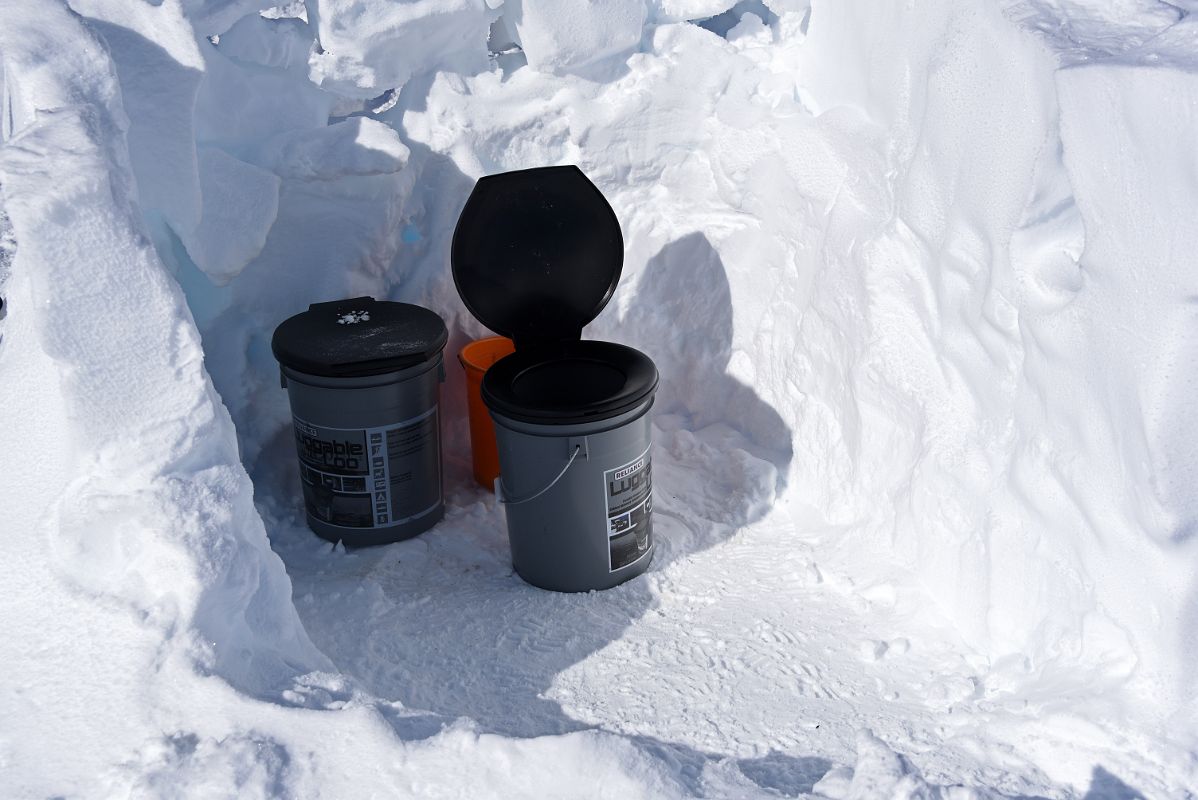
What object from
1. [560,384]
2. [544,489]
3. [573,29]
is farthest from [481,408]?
[573,29]

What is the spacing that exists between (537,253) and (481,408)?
0.44 meters

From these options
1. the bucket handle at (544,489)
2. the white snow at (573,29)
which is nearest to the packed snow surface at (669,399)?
the white snow at (573,29)

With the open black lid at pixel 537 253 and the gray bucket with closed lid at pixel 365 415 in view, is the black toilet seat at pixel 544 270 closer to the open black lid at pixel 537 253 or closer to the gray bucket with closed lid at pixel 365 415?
the open black lid at pixel 537 253

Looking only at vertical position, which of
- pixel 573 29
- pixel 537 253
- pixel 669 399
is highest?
pixel 573 29

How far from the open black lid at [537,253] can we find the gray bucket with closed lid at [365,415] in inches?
6.5

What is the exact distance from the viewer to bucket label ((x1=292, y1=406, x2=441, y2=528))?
247cm

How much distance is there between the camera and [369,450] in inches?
97.3

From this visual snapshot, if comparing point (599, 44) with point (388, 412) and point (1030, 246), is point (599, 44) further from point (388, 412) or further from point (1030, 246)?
point (1030, 246)

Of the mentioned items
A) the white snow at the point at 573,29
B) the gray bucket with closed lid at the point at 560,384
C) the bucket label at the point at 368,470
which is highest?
the white snow at the point at 573,29

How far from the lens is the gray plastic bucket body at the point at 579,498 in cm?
226

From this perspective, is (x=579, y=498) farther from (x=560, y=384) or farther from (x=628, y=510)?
(x=560, y=384)

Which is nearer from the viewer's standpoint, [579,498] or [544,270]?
[579,498]

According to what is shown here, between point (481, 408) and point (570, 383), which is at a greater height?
point (570, 383)

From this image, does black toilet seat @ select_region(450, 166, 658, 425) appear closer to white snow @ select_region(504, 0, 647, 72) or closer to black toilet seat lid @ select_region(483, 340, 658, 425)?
black toilet seat lid @ select_region(483, 340, 658, 425)
